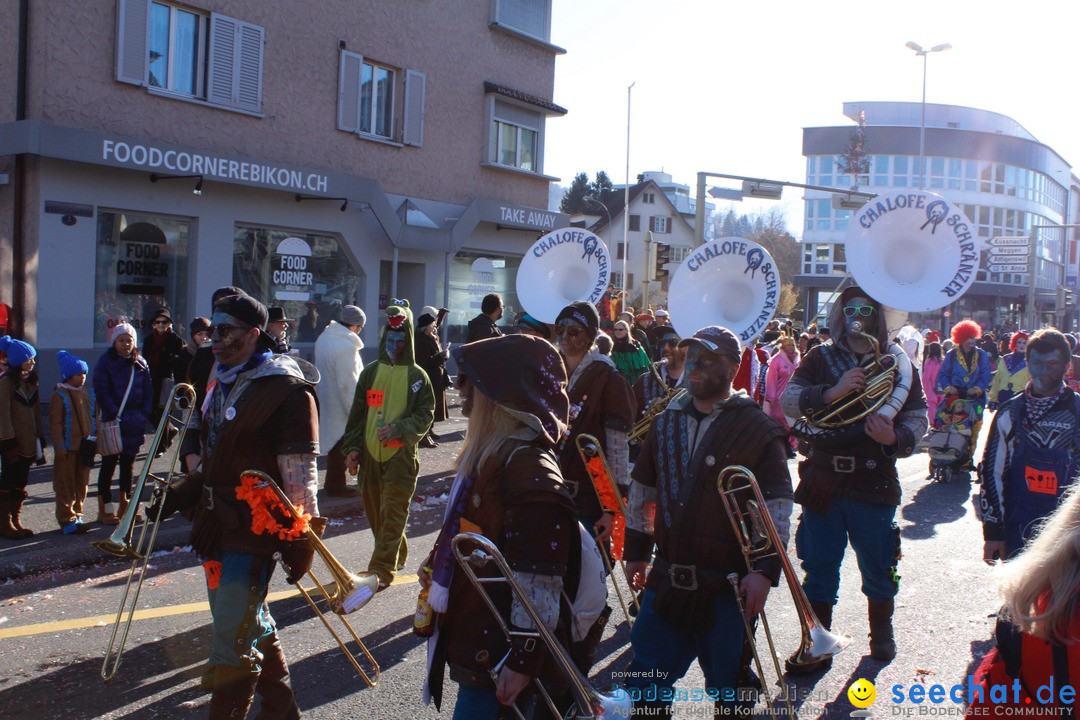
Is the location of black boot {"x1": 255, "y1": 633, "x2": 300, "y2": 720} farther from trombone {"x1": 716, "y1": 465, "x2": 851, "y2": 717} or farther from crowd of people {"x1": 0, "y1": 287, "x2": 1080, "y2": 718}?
trombone {"x1": 716, "y1": 465, "x2": 851, "y2": 717}

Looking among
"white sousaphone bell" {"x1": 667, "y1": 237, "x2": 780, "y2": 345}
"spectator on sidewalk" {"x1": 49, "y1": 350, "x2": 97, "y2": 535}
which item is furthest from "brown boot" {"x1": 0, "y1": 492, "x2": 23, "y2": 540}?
"white sousaphone bell" {"x1": 667, "y1": 237, "x2": 780, "y2": 345}

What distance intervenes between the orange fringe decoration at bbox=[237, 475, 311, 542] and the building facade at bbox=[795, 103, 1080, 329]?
57339mm

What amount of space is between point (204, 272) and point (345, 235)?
2.94 meters

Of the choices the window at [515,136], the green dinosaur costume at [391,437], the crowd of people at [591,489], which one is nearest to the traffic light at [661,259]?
the window at [515,136]

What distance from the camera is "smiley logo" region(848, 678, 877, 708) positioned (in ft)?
14.6

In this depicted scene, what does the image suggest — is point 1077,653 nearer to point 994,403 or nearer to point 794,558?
point 794,558

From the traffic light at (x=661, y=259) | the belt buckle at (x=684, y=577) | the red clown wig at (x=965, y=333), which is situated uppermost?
the traffic light at (x=661, y=259)

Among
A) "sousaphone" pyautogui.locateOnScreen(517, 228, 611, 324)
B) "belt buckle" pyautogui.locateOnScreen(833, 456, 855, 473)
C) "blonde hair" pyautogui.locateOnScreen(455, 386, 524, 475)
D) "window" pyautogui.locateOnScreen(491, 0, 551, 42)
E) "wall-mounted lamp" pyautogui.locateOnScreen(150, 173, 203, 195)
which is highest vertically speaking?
"window" pyautogui.locateOnScreen(491, 0, 551, 42)

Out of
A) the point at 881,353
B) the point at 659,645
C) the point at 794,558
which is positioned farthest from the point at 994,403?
the point at 659,645

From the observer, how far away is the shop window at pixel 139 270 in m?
12.6

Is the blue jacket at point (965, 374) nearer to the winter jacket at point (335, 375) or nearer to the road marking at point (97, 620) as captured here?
the winter jacket at point (335, 375)

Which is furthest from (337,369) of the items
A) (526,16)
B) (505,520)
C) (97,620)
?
(526,16)

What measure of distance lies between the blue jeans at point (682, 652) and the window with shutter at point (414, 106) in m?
14.7

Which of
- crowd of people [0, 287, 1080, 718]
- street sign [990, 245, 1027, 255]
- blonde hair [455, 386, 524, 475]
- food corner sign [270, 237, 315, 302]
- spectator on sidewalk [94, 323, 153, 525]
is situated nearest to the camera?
crowd of people [0, 287, 1080, 718]
